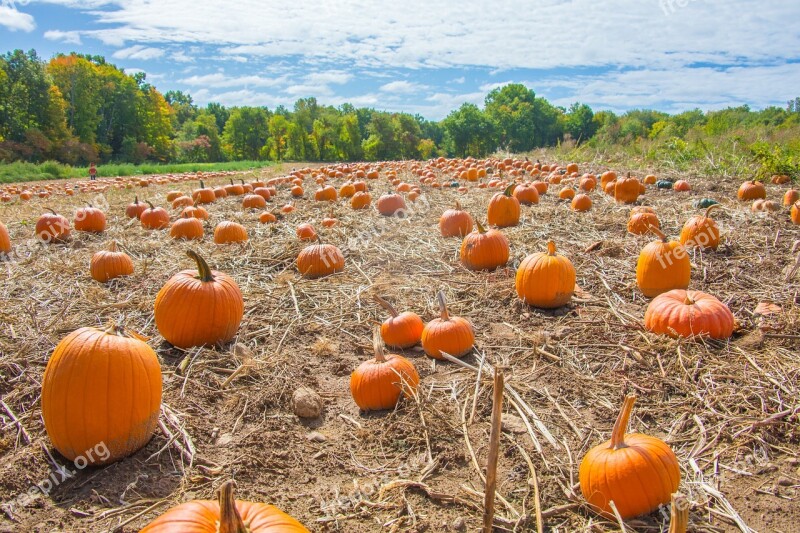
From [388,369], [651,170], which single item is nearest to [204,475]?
[388,369]

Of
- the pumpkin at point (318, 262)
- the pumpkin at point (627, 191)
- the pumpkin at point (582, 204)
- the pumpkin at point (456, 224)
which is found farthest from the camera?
the pumpkin at point (627, 191)

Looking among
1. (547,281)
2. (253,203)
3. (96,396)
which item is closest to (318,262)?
(547,281)

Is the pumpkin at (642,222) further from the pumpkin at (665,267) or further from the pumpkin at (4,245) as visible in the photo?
the pumpkin at (4,245)

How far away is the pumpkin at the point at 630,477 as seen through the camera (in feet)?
7.45

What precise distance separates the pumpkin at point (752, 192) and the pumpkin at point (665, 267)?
615 cm

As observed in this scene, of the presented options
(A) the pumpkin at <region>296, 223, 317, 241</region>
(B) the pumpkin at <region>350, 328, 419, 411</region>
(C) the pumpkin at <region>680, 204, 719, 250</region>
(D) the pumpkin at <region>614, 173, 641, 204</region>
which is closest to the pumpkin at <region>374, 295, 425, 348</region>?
(B) the pumpkin at <region>350, 328, 419, 411</region>

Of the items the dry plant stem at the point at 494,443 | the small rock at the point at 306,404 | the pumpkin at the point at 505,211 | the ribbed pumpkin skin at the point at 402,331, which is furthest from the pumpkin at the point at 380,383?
the pumpkin at the point at 505,211

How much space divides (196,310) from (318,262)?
226 centimetres

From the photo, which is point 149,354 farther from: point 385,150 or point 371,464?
point 385,150

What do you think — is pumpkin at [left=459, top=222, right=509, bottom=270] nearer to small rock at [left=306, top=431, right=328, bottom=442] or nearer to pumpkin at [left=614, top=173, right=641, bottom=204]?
small rock at [left=306, top=431, right=328, bottom=442]

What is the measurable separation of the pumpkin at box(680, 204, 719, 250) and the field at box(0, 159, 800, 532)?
17cm

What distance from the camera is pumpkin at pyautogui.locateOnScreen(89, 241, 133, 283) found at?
5.77 meters
